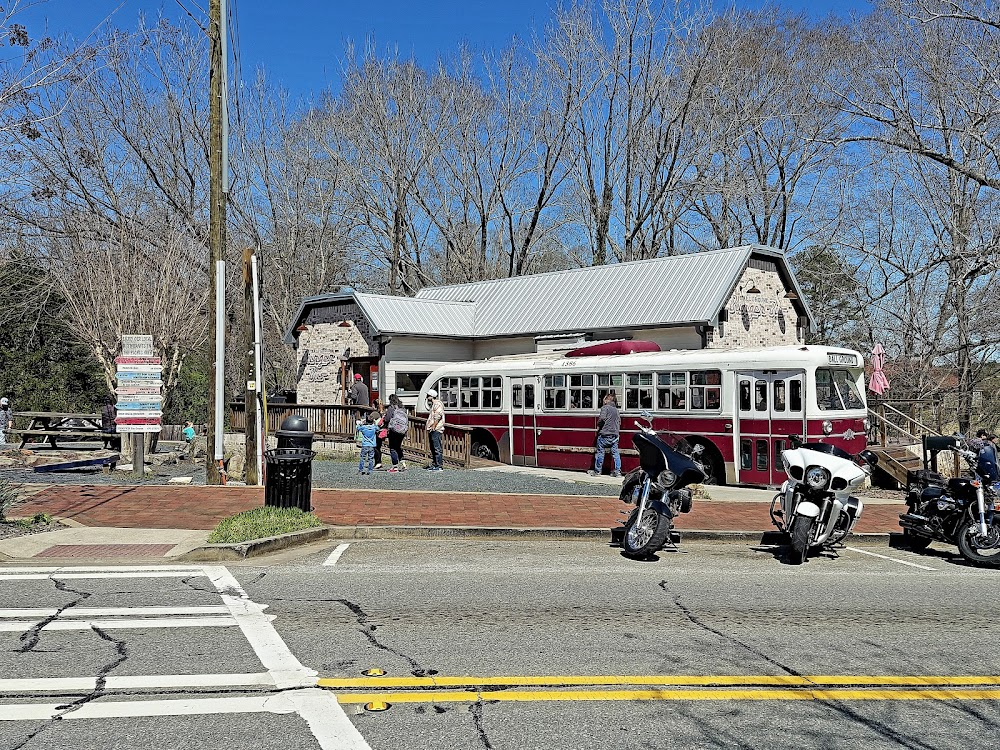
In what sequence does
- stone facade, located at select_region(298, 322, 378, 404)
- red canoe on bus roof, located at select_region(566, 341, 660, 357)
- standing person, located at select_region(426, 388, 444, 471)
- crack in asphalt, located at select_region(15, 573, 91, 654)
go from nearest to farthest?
1. crack in asphalt, located at select_region(15, 573, 91, 654)
2. standing person, located at select_region(426, 388, 444, 471)
3. red canoe on bus roof, located at select_region(566, 341, 660, 357)
4. stone facade, located at select_region(298, 322, 378, 404)

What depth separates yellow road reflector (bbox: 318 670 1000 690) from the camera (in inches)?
212

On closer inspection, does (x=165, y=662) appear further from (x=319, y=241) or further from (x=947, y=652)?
(x=319, y=241)

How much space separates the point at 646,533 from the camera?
1010 cm

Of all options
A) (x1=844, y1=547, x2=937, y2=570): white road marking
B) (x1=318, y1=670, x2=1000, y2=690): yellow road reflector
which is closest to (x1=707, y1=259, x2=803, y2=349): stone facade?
(x1=844, y1=547, x2=937, y2=570): white road marking

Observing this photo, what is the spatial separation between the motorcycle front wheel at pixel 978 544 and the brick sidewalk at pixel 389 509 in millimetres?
2008

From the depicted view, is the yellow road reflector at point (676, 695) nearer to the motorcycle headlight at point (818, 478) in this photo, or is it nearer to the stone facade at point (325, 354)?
the motorcycle headlight at point (818, 478)

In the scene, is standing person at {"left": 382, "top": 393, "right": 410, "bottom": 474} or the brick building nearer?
standing person at {"left": 382, "top": 393, "right": 410, "bottom": 474}

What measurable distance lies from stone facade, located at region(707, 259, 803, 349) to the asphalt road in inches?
652

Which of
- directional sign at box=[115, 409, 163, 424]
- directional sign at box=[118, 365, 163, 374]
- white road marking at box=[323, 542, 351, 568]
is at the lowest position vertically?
white road marking at box=[323, 542, 351, 568]

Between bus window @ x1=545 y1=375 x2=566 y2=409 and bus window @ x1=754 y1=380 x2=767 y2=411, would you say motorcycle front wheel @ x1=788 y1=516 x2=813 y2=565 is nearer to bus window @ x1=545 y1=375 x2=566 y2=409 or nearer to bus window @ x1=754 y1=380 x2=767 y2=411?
bus window @ x1=754 y1=380 x2=767 y2=411

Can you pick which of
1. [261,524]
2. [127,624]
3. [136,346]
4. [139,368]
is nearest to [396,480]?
[139,368]

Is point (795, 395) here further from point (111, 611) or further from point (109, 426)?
point (109, 426)

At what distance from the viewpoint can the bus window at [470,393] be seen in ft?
74.6

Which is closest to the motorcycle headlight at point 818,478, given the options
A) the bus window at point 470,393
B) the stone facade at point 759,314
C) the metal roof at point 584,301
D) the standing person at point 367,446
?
the standing person at point 367,446
